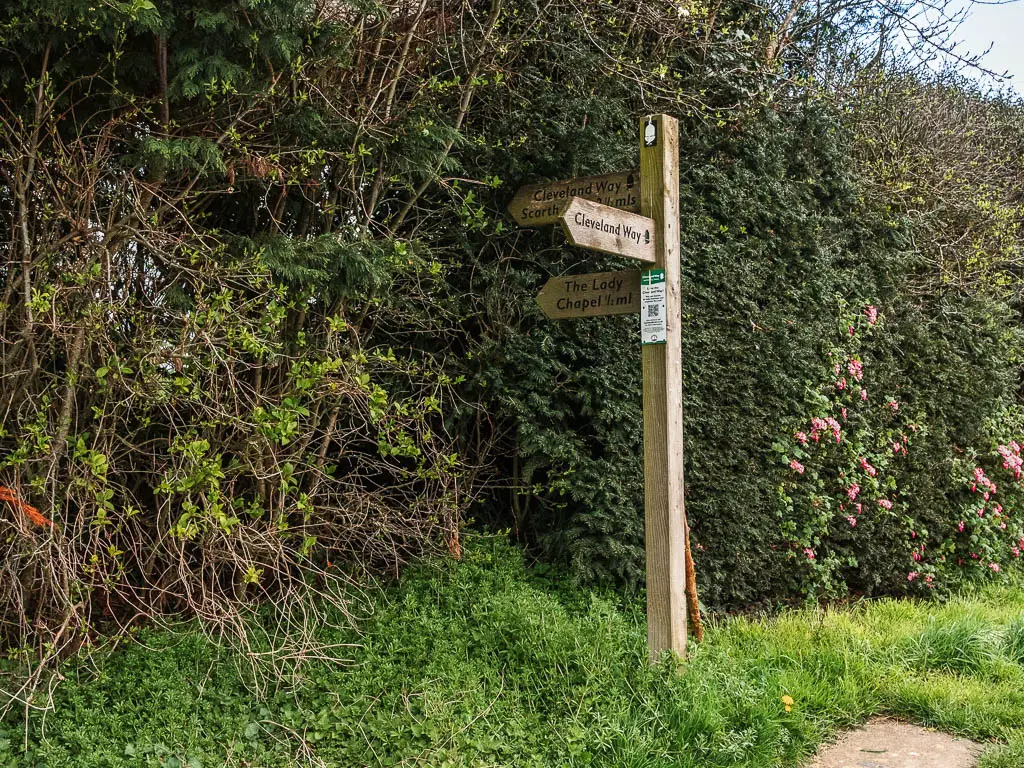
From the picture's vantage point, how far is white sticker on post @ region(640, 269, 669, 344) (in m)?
4.86

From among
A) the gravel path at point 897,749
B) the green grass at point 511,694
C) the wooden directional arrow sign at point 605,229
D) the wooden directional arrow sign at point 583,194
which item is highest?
the wooden directional arrow sign at point 583,194

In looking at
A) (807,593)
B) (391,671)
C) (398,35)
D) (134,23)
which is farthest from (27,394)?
(807,593)

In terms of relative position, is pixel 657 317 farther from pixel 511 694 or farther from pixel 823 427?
pixel 823 427

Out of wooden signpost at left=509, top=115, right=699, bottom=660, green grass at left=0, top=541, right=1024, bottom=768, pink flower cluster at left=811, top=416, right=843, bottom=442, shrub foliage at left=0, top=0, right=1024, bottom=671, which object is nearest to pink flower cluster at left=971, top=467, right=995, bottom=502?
shrub foliage at left=0, top=0, right=1024, bottom=671

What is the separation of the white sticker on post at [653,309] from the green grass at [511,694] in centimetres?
150

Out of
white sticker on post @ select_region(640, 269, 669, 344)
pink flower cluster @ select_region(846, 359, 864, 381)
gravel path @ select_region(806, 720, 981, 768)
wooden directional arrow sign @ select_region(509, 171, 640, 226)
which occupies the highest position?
wooden directional arrow sign @ select_region(509, 171, 640, 226)

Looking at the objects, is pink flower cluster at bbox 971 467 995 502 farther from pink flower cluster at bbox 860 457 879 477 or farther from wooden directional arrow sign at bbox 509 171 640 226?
wooden directional arrow sign at bbox 509 171 640 226

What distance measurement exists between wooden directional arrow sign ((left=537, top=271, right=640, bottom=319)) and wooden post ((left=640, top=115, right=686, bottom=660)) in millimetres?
178

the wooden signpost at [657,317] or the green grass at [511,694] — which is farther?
the wooden signpost at [657,317]

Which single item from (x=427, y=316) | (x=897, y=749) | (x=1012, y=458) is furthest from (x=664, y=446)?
(x=1012, y=458)

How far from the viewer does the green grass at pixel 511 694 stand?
4.01 metres

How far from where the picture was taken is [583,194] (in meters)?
5.20

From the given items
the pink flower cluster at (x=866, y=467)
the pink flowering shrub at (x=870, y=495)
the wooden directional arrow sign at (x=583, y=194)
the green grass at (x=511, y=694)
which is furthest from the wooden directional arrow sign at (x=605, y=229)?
the pink flower cluster at (x=866, y=467)

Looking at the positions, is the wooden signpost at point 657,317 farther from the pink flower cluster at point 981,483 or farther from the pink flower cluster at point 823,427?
the pink flower cluster at point 981,483
